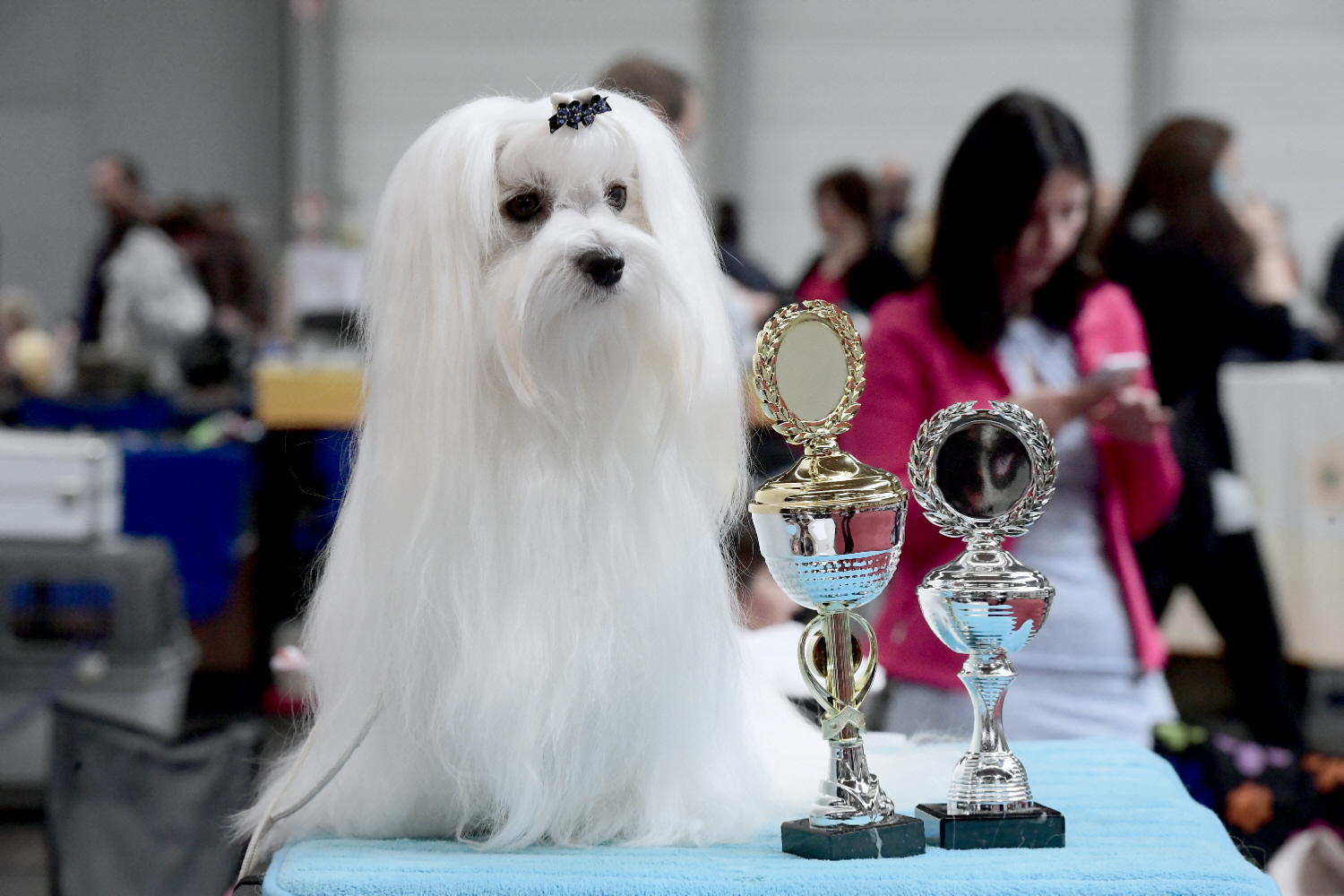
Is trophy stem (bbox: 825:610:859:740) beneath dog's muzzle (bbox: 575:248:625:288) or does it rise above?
beneath

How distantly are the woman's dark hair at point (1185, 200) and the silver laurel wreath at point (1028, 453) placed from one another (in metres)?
1.55

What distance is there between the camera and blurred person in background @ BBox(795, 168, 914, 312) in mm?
2918

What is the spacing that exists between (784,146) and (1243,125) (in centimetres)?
277

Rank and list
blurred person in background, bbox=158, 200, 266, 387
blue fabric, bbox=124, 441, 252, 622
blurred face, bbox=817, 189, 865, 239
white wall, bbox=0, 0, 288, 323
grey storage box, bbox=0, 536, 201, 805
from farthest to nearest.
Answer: white wall, bbox=0, 0, 288, 323, blurred person in background, bbox=158, 200, 266, 387, blurred face, bbox=817, 189, 865, 239, blue fabric, bbox=124, 441, 252, 622, grey storage box, bbox=0, 536, 201, 805

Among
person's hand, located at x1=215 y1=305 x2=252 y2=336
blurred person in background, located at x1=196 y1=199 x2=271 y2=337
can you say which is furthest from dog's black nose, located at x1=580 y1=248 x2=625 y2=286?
blurred person in background, located at x1=196 y1=199 x2=271 y2=337

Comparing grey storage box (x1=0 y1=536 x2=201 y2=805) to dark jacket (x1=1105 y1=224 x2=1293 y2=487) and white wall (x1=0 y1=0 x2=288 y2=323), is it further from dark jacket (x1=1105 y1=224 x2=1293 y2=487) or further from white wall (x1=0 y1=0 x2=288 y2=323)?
white wall (x1=0 y1=0 x2=288 y2=323)

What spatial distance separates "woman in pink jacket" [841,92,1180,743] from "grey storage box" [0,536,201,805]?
183cm

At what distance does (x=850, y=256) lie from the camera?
3.74 meters

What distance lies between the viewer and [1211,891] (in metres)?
0.78

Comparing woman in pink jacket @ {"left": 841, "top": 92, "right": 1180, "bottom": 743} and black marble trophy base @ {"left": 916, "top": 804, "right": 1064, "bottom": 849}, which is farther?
woman in pink jacket @ {"left": 841, "top": 92, "right": 1180, "bottom": 743}

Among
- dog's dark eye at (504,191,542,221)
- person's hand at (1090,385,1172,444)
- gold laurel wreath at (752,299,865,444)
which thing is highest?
dog's dark eye at (504,191,542,221)

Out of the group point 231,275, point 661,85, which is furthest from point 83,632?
point 231,275

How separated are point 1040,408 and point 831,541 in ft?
2.53

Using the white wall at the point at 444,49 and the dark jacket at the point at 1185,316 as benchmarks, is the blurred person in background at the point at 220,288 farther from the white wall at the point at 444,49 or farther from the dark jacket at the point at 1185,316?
the dark jacket at the point at 1185,316
